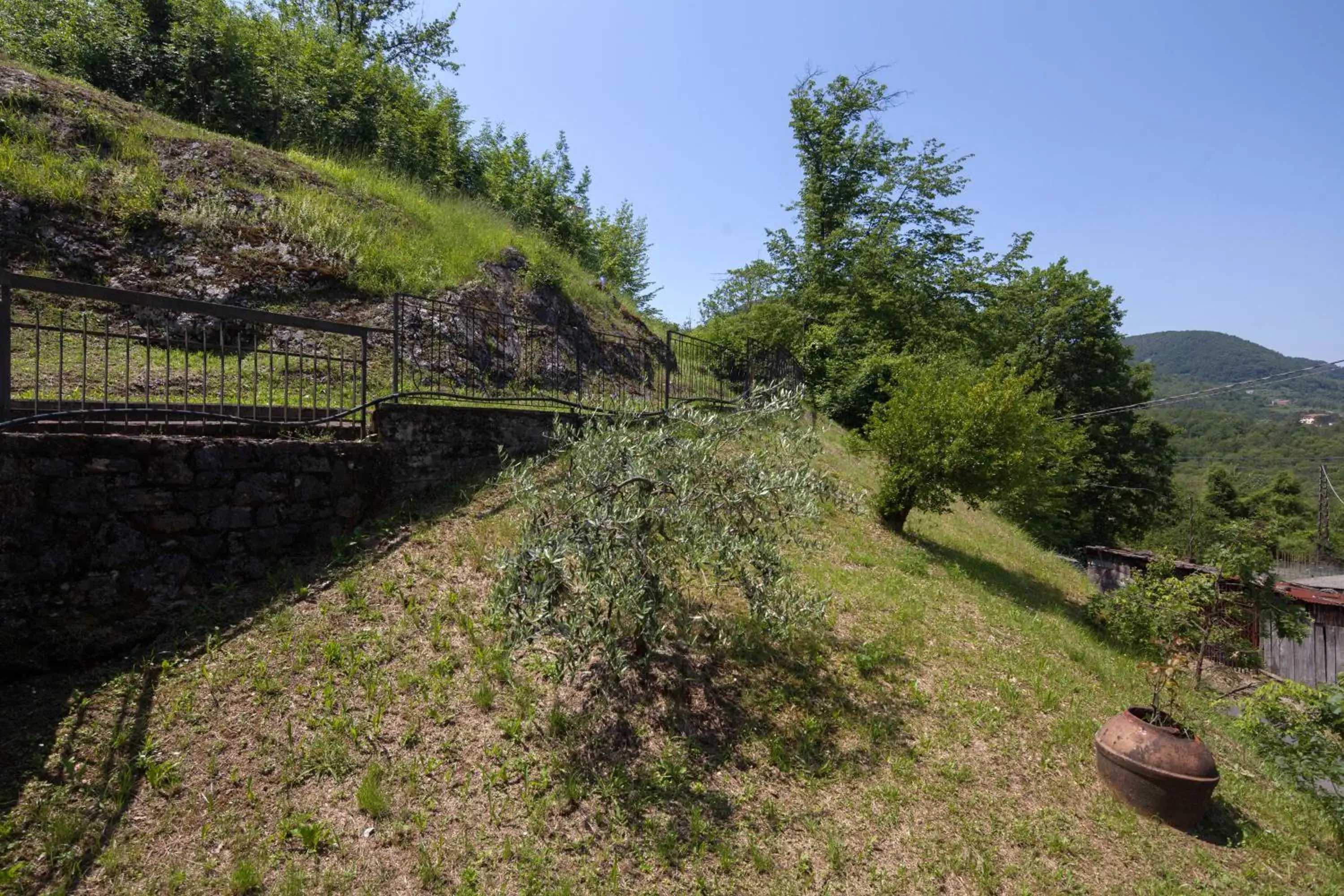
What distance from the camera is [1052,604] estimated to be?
9.81m

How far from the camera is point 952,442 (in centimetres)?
932

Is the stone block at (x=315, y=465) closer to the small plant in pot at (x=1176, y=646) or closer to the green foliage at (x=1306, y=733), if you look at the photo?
the small plant in pot at (x=1176, y=646)

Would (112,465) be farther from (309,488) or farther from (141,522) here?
(309,488)

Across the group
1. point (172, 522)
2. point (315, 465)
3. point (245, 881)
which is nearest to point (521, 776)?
point (245, 881)

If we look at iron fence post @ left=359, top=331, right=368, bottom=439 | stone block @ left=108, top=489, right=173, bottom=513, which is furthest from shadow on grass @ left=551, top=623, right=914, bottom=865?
iron fence post @ left=359, top=331, right=368, bottom=439

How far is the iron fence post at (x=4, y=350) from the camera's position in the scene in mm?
4105

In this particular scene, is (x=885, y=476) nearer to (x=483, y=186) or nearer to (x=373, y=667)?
(x=373, y=667)

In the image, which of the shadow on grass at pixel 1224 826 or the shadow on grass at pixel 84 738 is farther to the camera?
the shadow on grass at pixel 1224 826

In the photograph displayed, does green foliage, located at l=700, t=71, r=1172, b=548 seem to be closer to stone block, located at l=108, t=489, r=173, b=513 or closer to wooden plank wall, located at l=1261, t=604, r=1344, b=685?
wooden plank wall, located at l=1261, t=604, r=1344, b=685

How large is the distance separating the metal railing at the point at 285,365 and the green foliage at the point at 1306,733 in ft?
19.5

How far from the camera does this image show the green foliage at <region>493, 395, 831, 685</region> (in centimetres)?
411

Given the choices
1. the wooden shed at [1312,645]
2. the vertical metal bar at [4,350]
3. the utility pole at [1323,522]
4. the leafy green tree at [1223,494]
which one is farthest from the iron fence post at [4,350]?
the leafy green tree at [1223,494]

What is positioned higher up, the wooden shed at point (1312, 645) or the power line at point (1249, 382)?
the power line at point (1249, 382)

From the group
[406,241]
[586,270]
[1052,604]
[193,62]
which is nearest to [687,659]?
[1052,604]
